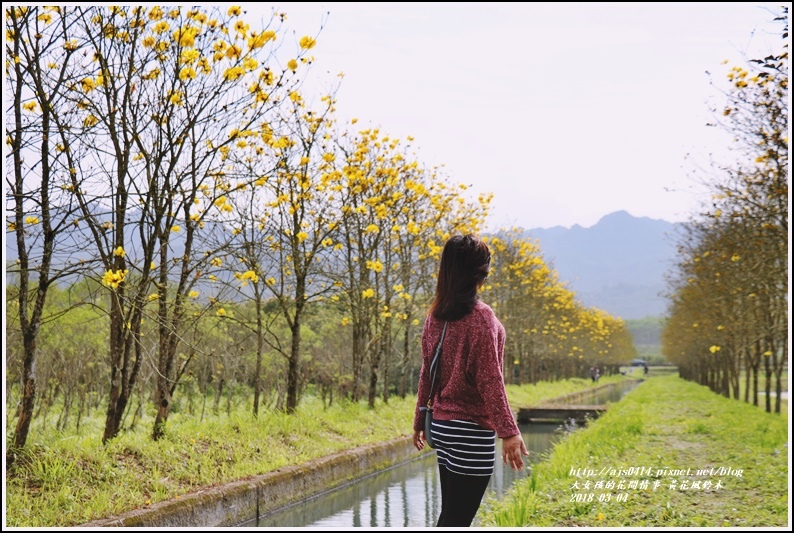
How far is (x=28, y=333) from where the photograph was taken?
6473mm

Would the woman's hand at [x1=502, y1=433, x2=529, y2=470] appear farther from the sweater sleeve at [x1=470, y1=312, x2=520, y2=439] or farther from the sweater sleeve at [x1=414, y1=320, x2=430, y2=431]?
the sweater sleeve at [x1=414, y1=320, x2=430, y2=431]

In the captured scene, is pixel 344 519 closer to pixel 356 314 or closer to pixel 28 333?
pixel 28 333

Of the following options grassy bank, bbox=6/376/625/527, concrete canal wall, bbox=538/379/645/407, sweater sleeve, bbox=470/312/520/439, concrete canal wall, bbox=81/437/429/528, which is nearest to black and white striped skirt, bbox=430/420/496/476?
sweater sleeve, bbox=470/312/520/439

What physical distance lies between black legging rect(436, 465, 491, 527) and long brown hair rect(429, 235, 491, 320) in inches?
29.5

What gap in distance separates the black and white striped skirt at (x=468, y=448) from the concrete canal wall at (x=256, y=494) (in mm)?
3759

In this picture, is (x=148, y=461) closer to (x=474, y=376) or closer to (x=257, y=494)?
(x=257, y=494)

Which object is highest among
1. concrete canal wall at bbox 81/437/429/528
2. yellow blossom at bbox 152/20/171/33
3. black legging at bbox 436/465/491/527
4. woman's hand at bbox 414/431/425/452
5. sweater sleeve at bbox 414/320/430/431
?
yellow blossom at bbox 152/20/171/33

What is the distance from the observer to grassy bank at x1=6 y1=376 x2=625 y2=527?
6.36 meters

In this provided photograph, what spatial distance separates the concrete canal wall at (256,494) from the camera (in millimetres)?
6711

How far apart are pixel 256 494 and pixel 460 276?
5.47m

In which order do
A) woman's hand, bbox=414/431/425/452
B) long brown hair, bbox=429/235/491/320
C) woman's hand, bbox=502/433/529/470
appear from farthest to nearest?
woman's hand, bbox=414/431/425/452, long brown hair, bbox=429/235/491/320, woman's hand, bbox=502/433/529/470

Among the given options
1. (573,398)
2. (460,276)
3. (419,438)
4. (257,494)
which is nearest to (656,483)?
→ (257,494)

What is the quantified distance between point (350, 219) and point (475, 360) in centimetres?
1139

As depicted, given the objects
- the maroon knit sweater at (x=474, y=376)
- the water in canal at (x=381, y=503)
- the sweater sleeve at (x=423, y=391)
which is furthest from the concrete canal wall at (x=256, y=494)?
the maroon knit sweater at (x=474, y=376)
